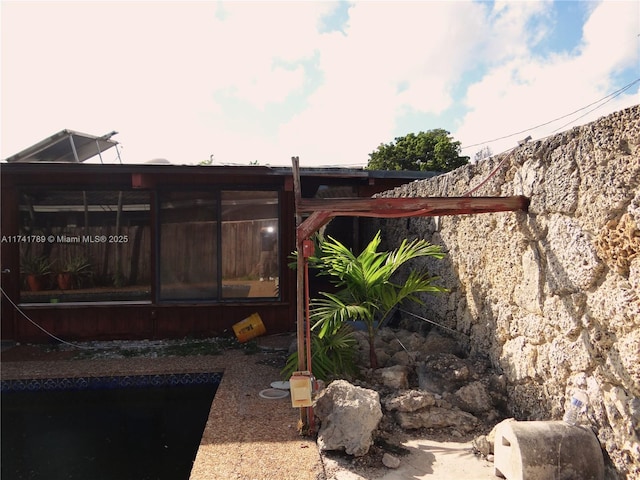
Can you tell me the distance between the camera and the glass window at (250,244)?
6218mm

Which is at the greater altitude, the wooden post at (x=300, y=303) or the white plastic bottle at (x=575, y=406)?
the wooden post at (x=300, y=303)

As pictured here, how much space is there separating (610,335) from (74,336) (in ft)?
20.8

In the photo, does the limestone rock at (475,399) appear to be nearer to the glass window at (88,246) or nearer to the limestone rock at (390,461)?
the limestone rock at (390,461)

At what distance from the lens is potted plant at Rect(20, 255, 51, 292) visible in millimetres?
6059

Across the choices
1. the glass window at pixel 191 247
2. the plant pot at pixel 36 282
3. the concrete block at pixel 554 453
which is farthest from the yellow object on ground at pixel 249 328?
the concrete block at pixel 554 453

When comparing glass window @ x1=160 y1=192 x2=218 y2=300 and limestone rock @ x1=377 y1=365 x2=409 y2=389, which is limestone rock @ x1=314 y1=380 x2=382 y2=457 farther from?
glass window @ x1=160 y1=192 x2=218 y2=300

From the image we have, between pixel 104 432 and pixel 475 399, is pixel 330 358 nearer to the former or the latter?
pixel 475 399

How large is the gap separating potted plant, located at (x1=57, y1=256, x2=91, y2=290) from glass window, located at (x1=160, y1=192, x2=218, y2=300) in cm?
113

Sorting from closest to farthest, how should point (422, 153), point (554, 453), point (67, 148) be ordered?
point (554, 453) < point (67, 148) < point (422, 153)

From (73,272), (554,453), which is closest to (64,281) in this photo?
(73,272)

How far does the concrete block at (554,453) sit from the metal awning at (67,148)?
764cm

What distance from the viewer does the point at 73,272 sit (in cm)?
616

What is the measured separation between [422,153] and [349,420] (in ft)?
65.2

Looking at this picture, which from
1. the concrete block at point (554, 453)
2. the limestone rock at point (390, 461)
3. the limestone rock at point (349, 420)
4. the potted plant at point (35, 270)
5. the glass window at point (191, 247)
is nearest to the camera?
the concrete block at point (554, 453)
